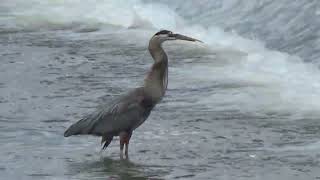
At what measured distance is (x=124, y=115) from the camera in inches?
345

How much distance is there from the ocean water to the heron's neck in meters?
0.49

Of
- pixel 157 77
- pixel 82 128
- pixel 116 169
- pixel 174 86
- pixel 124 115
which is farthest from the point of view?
pixel 174 86

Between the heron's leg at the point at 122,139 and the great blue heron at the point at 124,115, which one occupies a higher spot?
the great blue heron at the point at 124,115

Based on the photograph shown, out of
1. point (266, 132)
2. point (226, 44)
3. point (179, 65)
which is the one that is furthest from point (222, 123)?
point (226, 44)

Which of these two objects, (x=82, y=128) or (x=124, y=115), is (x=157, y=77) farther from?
(x=82, y=128)

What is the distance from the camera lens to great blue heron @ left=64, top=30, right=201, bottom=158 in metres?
8.70

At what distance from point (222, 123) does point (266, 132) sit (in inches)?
21.0

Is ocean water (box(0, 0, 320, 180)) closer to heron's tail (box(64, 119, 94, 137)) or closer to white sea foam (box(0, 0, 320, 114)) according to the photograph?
white sea foam (box(0, 0, 320, 114))

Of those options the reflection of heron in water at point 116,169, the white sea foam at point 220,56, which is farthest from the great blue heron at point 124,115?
the white sea foam at point 220,56

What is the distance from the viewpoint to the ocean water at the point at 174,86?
336 inches

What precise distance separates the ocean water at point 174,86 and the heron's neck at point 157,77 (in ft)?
1.60

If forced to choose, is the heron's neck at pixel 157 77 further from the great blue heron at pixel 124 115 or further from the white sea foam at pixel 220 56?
the white sea foam at pixel 220 56

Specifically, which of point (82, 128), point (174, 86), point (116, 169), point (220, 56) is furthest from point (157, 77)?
point (220, 56)

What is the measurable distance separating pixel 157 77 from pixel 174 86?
276 centimetres
